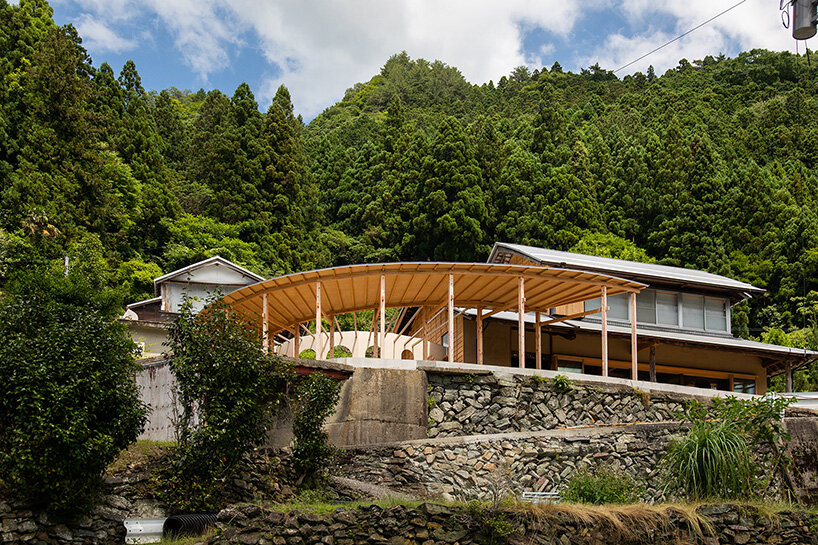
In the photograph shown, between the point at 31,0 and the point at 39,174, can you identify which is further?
the point at 31,0

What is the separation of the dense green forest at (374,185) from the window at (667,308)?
9.67m

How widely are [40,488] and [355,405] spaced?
6343 millimetres

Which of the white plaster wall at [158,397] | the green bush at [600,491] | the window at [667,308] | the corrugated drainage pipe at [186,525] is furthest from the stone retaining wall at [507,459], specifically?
the window at [667,308]

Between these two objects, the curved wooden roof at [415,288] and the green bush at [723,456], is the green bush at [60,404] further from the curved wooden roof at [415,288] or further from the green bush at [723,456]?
the green bush at [723,456]

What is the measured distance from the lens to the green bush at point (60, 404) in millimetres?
11250

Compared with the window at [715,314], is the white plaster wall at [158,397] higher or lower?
lower

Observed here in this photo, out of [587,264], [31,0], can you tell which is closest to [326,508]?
[587,264]

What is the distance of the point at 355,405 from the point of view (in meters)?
16.2

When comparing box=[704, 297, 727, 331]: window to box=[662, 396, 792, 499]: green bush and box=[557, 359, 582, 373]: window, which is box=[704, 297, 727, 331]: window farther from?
box=[662, 396, 792, 499]: green bush

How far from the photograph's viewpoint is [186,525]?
1195 cm

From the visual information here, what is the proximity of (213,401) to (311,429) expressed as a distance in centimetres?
197

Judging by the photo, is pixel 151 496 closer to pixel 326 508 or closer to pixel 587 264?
pixel 326 508

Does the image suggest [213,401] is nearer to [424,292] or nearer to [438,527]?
[438,527]

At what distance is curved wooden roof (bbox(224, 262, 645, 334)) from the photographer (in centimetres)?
1848
